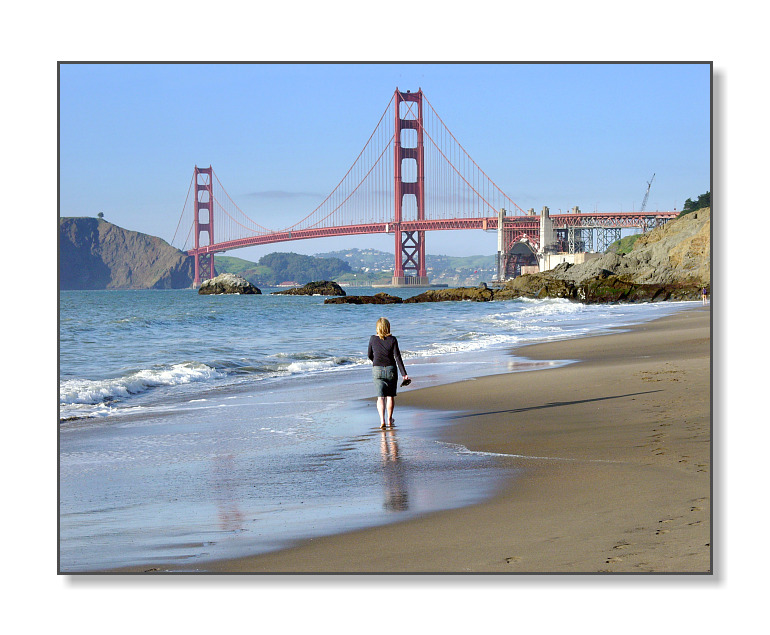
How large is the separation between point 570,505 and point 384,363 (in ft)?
8.79

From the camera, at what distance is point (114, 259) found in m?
16.2

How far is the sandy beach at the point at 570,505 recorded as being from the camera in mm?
3547

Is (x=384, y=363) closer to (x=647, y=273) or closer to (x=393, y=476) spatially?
(x=393, y=476)

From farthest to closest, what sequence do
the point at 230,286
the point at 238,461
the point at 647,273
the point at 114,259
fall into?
the point at 230,286
the point at 647,273
the point at 114,259
the point at 238,461

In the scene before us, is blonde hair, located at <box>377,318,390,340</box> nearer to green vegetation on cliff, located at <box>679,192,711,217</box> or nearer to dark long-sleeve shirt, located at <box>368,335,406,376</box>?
dark long-sleeve shirt, located at <box>368,335,406,376</box>

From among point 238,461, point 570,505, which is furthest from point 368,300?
point 570,505

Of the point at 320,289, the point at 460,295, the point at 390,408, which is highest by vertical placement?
the point at 320,289

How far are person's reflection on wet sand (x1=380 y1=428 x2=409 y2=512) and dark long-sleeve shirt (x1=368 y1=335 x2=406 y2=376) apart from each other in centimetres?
58

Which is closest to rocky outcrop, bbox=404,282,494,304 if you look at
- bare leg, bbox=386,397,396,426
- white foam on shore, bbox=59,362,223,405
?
white foam on shore, bbox=59,362,223,405

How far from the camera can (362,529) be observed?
3848mm

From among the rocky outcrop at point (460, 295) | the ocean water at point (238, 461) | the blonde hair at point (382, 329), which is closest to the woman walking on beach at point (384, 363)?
the blonde hair at point (382, 329)

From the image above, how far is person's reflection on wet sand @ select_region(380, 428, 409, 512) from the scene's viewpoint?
4227mm

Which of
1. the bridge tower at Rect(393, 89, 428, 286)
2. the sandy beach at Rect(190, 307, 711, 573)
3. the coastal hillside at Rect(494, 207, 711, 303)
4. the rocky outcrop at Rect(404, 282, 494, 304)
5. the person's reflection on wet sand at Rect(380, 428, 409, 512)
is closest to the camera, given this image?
the sandy beach at Rect(190, 307, 711, 573)
